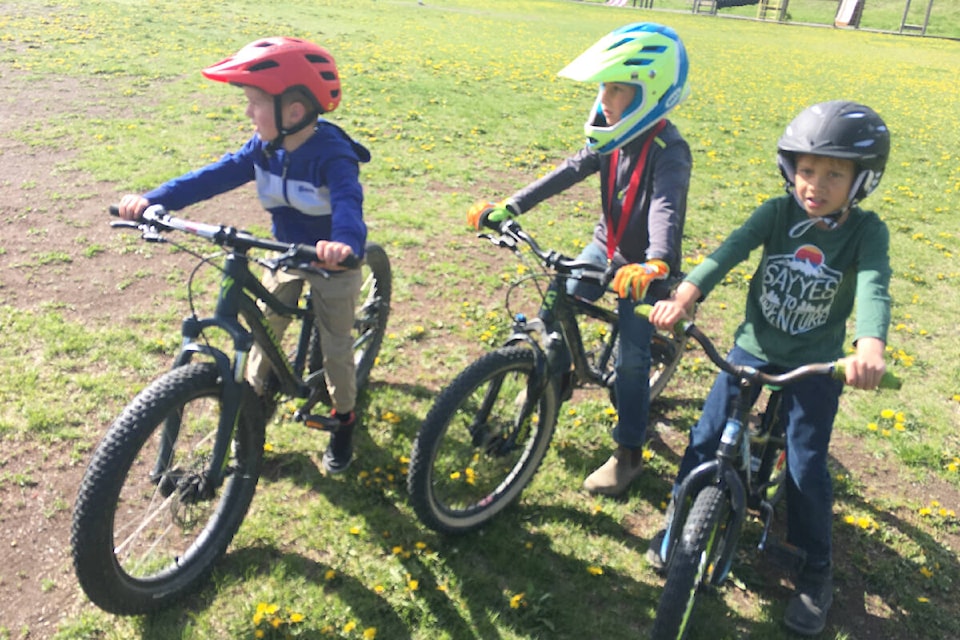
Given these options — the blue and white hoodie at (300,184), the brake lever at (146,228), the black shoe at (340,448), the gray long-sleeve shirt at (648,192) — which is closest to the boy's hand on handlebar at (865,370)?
the gray long-sleeve shirt at (648,192)

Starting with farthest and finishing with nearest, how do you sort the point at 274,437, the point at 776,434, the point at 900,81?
the point at 900,81 < the point at 274,437 < the point at 776,434

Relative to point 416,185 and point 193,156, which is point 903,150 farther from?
point 193,156

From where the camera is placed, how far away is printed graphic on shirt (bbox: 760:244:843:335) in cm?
305

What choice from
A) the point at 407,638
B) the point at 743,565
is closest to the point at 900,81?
the point at 743,565

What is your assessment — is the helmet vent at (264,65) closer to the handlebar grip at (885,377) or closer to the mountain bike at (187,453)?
the mountain bike at (187,453)

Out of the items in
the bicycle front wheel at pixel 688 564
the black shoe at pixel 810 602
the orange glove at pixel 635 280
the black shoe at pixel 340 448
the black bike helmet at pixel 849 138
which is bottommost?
the black shoe at pixel 810 602

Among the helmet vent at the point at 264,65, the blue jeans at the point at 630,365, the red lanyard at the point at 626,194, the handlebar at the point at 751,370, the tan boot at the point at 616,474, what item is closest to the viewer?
the handlebar at the point at 751,370

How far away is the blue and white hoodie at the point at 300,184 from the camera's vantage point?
3.31m

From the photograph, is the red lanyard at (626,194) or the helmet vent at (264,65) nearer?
the helmet vent at (264,65)

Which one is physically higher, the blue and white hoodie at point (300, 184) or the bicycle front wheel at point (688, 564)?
the blue and white hoodie at point (300, 184)

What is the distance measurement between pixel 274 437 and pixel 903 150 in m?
14.2

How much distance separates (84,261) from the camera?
631 cm

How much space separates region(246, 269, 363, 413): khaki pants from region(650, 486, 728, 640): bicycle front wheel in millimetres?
2009

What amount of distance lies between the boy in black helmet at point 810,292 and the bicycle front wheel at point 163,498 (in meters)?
2.05
